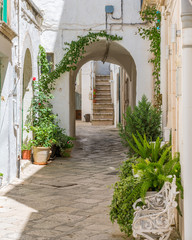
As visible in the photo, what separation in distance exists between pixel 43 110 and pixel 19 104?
69.9 inches

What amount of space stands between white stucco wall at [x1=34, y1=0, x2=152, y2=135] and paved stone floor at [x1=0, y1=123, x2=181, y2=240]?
243 cm

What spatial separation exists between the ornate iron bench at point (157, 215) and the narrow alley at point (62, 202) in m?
0.57

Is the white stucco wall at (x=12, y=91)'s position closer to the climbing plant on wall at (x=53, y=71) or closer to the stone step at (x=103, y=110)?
the climbing plant on wall at (x=53, y=71)

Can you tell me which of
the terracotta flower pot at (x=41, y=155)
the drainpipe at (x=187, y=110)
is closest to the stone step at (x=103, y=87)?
the terracotta flower pot at (x=41, y=155)

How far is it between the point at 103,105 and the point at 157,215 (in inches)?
769

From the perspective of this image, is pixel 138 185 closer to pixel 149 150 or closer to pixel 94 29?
pixel 149 150

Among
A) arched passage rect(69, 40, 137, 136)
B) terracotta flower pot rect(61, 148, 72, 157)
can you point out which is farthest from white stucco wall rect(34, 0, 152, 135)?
terracotta flower pot rect(61, 148, 72, 157)

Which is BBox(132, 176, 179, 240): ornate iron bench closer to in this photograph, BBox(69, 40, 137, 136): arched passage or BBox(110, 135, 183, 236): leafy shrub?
BBox(110, 135, 183, 236): leafy shrub

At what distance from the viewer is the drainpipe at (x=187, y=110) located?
3693 mm

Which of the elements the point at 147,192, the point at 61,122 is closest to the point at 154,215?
the point at 147,192

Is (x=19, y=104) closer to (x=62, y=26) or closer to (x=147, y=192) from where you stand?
(x=62, y=26)

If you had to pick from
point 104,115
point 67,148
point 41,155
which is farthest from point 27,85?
point 104,115

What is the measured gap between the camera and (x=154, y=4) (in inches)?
352

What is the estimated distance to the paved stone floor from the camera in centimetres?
462
